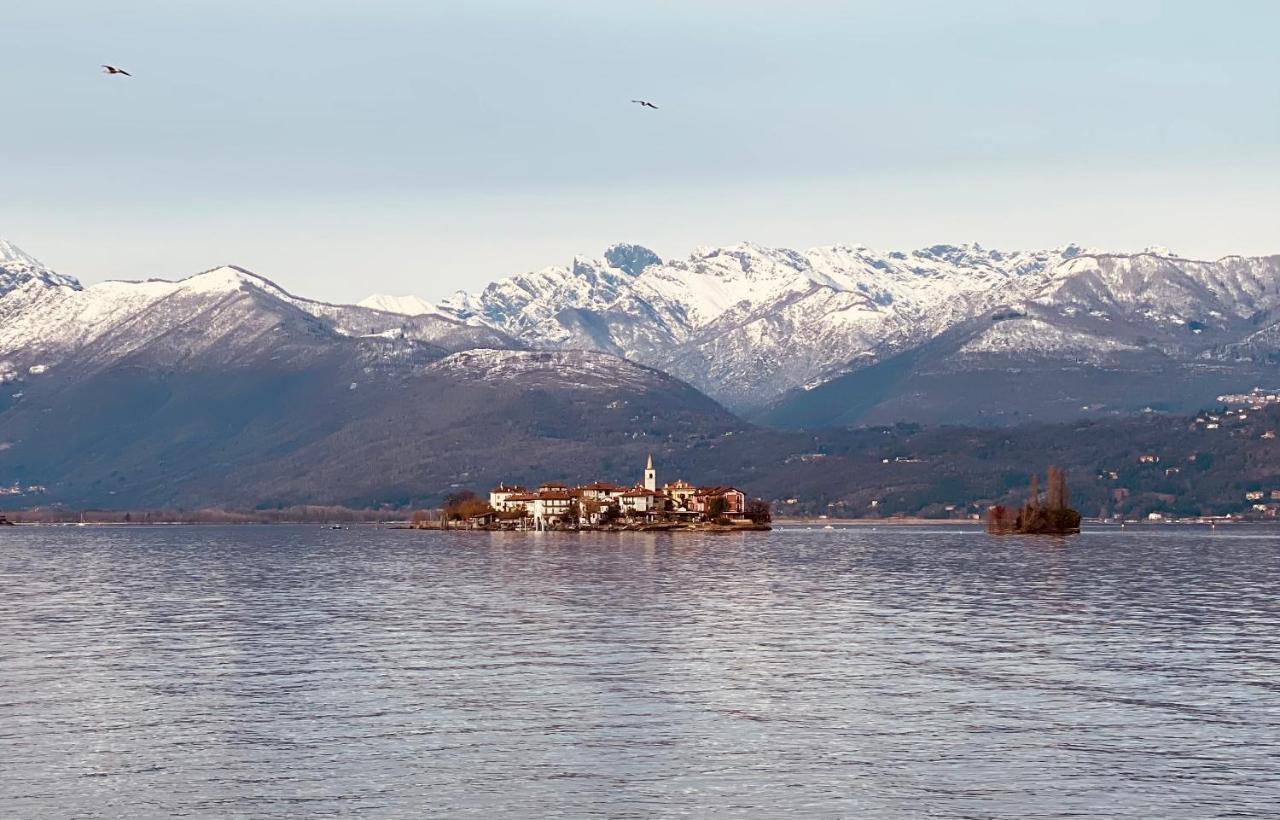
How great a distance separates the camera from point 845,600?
154250mm

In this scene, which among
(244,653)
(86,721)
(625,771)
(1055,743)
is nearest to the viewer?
(625,771)

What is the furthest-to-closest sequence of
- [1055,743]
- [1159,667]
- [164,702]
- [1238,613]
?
[1238,613] < [1159,667] < [164,702] < [1055,743]

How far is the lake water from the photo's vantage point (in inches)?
2581

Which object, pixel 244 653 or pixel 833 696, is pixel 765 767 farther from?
pixel 244 653

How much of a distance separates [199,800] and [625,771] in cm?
1529

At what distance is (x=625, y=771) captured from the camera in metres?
69.6

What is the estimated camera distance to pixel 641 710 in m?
84.1

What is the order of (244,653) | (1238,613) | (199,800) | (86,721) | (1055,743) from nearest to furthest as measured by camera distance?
(199,800) < (1055,743) < (86,721) < (244,653) < (1238,613)

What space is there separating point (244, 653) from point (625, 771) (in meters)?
45.3

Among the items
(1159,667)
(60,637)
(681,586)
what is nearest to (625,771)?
(1159,667)

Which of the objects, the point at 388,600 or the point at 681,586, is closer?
the point at 388,600

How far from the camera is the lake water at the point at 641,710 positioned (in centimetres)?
6556

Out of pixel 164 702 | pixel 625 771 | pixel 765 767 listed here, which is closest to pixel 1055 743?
pixel 765 767

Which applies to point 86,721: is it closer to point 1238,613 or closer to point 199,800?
point 199,800
